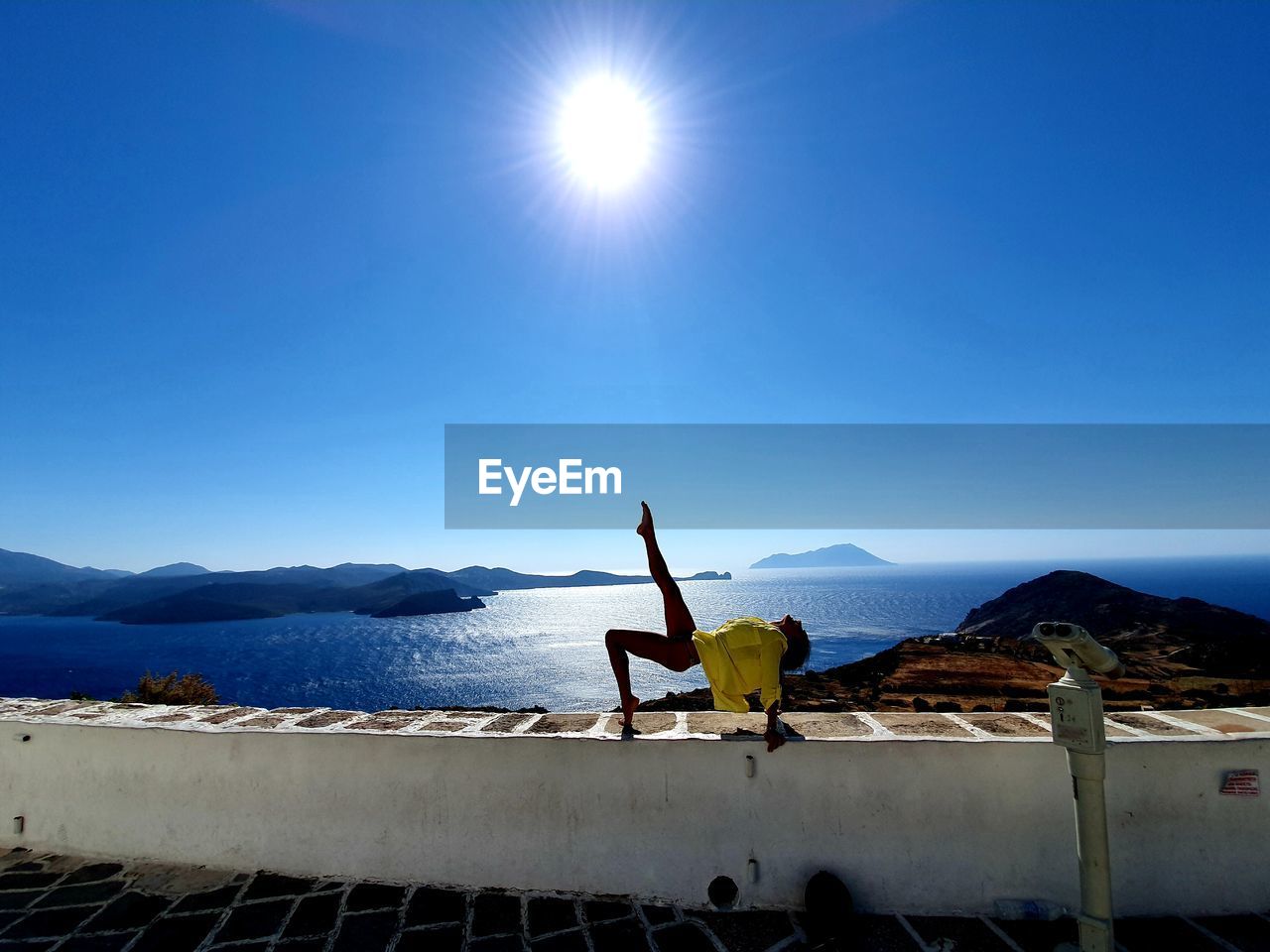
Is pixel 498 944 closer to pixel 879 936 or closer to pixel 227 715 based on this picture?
pixel 879 936

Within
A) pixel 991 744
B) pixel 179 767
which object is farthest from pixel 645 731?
pixel 179 767

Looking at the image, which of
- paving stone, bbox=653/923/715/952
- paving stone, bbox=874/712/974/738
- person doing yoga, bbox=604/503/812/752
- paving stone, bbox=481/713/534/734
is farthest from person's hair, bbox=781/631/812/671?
paving stone, bbox=481/713/534/734

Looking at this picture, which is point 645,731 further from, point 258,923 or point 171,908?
point 171,908

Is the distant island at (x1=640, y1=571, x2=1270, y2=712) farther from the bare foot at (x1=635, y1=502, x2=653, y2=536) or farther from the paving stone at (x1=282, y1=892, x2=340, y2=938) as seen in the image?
the paving stone at (x1=282, y1=892, x2=340, y2=938)

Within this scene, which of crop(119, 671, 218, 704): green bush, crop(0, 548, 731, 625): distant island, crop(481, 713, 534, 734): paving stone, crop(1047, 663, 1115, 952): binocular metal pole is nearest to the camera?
crop(1047, 663, 1115, 952): binocular metal pole

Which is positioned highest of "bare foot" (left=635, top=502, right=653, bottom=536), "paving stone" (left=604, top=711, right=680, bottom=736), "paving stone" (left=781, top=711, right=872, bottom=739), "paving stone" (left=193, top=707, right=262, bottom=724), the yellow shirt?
"bare foot" (left=635, top=502, right=653, bottom=536)

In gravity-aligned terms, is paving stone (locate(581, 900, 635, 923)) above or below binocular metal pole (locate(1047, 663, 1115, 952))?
below
